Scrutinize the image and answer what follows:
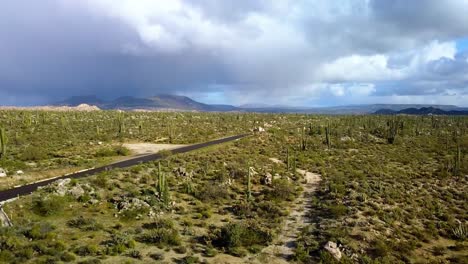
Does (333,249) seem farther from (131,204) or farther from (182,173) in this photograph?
(182,173)

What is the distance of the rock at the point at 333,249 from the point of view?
21.8 metres

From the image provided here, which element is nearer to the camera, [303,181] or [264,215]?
[264,215]

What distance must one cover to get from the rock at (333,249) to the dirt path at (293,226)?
84.3 inches

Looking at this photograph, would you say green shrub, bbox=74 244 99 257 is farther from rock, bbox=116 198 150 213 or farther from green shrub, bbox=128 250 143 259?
rock, bbox=116 198 150 213

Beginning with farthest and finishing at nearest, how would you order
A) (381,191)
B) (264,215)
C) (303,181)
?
(303,181), (381,191), (264,215)

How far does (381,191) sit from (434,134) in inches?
2300

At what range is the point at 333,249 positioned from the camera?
22203mm

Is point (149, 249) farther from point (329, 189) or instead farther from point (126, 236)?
point (329, 189)

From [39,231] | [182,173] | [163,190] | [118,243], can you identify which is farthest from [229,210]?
[39,231]

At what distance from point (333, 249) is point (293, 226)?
4834 mm

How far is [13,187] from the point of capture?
3027 centimetres

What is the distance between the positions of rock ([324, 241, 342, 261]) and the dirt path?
7.03 ft

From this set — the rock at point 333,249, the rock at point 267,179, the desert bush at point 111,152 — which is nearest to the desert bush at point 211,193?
the rock at point 267,179

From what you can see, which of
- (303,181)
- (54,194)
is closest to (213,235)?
(54,194)
